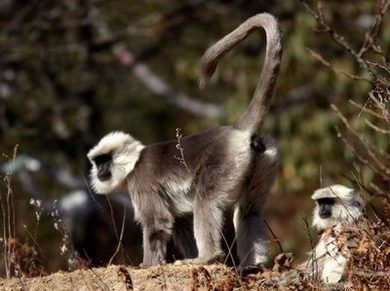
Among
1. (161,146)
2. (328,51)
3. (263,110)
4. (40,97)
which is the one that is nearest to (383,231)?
(263,110)

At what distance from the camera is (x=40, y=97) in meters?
18.1

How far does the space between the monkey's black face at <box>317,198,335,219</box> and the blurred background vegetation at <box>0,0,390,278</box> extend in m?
5.30

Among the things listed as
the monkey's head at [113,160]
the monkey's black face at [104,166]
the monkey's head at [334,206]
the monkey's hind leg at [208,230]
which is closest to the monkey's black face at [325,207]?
the monkey's head at [334,206]

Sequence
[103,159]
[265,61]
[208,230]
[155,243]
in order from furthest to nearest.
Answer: [103,159] → [155,243] → [265,61] → [208,230]

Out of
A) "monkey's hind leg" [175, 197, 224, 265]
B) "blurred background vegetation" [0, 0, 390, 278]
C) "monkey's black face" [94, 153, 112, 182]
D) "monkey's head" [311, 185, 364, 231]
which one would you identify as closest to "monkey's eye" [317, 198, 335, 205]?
"monkey's head" [311, 185, 364, 231]

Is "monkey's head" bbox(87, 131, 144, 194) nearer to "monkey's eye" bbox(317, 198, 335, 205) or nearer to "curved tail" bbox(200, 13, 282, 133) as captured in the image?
"curved tail" bbox(200, 13, 282, 133)

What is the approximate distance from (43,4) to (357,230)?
1019 cm

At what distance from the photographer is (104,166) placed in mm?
8688

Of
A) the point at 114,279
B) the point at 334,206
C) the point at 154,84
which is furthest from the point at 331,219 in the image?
the point at 154,84

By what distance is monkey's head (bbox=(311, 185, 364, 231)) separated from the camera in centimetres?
728

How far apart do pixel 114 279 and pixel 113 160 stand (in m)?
1.94

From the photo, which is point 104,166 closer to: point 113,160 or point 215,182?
point 113,160

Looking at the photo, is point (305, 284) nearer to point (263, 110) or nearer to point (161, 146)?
point (263, 110)

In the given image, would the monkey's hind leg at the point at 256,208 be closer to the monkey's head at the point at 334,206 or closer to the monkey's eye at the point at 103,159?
the monkey's head at the point at 334,206
